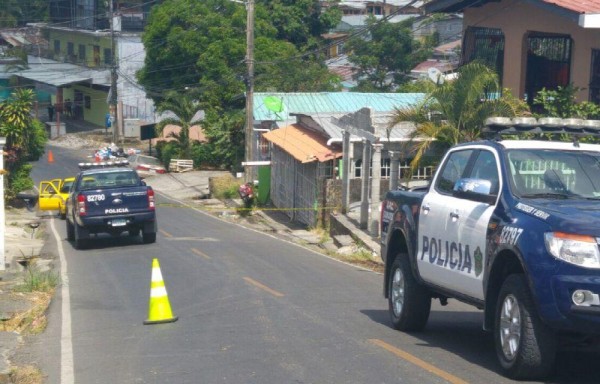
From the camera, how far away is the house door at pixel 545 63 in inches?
925

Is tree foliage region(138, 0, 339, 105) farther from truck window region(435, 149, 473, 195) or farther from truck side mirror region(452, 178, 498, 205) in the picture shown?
truck side mirror region(452, 178, 498, 205)

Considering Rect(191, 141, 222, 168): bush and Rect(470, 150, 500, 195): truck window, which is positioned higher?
Rect(470, 150, 500, 195): truck window

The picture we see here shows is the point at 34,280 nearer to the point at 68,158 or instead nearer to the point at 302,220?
the point at 302,220

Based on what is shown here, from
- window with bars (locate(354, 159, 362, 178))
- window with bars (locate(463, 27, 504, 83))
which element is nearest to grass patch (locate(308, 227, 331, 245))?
window with bars (locate(354, 159, 362, 178))

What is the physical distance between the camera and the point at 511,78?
24.0m

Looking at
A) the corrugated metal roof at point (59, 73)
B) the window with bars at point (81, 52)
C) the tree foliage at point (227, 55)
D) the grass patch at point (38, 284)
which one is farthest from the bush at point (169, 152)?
the grass patch at point (38, 284)

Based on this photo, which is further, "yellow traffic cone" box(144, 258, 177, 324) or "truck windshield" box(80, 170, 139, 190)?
"truck windshield" box(80, 170, 139, 190)

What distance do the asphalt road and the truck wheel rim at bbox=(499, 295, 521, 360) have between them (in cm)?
27

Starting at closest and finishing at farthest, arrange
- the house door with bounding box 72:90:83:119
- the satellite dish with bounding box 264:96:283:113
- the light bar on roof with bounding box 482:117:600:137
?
the light bar on roof with bounding box 482:117:600:137 < the satellite dish with bounding box 264:96:283:113 < the house door with bounding box 72:90:83:119

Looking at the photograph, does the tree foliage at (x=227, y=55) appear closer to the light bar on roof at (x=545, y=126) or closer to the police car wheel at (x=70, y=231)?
the police car wheel at (x=70, y=231)

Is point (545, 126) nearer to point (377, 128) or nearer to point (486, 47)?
point (486, 47)

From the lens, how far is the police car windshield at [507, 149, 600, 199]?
8.50 metres

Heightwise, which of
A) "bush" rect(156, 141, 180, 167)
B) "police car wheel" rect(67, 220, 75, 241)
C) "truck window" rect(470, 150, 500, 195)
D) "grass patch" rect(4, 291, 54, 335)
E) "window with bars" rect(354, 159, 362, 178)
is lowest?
"police car wheel" rect(67, 220, 75, 241)

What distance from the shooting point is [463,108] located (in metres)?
22.0
